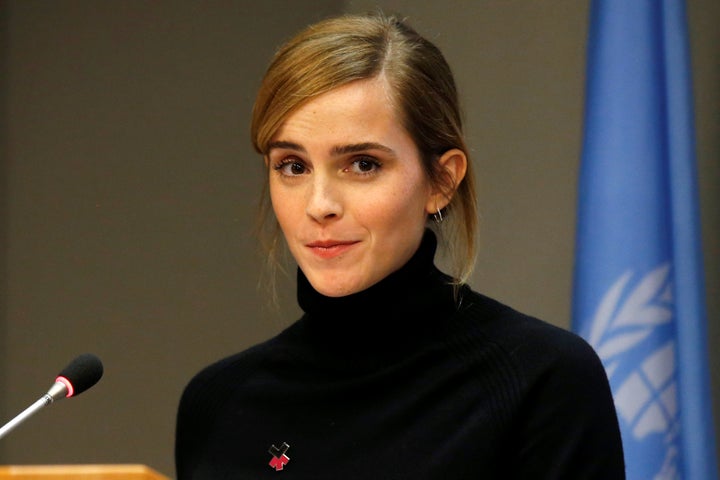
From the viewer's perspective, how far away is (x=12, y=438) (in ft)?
13.5

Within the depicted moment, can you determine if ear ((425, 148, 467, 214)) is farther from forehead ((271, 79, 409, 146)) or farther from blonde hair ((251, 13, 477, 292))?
forehead ((271, 79, 409, 146))

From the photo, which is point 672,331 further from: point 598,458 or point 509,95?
point 598,458

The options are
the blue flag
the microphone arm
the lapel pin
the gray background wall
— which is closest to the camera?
the microphone arm

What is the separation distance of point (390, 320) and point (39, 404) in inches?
22.3

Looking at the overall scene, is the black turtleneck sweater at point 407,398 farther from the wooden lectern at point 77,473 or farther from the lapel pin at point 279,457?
the wooden lectern at point 77,473

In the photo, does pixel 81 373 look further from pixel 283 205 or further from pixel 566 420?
pixel 566 420

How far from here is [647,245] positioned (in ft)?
10.1

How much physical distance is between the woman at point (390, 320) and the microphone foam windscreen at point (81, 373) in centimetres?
32

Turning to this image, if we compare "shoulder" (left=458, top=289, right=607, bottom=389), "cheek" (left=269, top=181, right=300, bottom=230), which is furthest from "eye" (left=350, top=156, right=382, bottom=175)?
"shoulder" (left=458, top=289, right=607, bottom=389)

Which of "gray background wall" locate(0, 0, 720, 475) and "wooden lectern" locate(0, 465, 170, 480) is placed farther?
"gray background wall" locate(0, 0, 720, 475)

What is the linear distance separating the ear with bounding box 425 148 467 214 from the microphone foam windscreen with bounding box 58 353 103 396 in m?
0.55

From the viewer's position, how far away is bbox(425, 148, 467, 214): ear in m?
1.89

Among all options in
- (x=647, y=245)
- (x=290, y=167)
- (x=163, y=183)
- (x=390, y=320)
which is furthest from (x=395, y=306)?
(x=163, y=183)

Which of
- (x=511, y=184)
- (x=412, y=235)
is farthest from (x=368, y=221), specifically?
(x=511, y=184)
